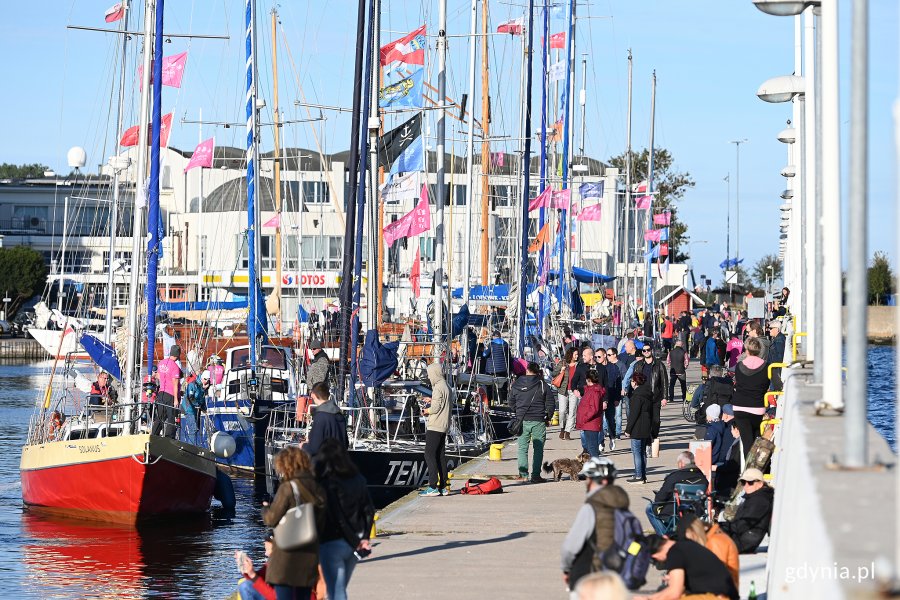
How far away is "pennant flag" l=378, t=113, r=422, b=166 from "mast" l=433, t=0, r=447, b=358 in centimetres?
201

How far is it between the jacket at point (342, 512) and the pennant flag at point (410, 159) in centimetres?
1527

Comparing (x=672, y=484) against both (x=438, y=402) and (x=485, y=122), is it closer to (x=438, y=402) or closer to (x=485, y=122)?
(x=438, y=402)

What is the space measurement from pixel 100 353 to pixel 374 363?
5.05m

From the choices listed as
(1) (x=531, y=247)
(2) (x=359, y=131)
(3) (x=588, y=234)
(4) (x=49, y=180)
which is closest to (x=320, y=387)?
(2) (x=359, y=131)

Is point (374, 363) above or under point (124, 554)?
above

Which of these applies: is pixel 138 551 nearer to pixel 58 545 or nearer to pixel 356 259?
pixel 58 545

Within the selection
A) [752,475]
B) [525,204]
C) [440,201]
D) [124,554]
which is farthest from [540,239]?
[752,475]

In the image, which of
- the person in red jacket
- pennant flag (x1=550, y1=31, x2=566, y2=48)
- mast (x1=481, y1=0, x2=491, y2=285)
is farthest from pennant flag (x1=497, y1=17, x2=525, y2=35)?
the person in red jacket

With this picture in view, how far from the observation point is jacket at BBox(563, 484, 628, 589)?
845cm

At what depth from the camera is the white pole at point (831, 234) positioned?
8867mm

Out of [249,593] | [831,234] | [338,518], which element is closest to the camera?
[831,234]

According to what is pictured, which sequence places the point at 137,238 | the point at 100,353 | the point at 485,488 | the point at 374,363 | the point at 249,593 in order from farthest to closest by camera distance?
the point at 100,353 → the point at 137,238 → the point at 374,363 → the point at 485,488 → the point at 249,593

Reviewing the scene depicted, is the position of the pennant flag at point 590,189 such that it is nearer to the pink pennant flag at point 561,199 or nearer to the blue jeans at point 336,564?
the pink pennant flag at point 561,199

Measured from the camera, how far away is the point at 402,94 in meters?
24.3
